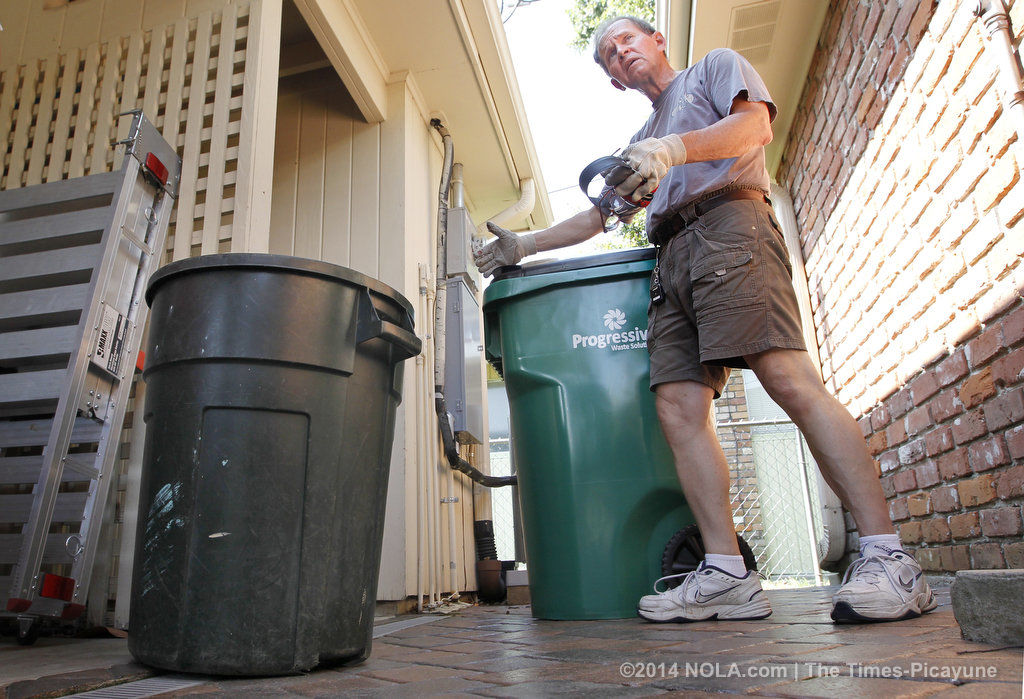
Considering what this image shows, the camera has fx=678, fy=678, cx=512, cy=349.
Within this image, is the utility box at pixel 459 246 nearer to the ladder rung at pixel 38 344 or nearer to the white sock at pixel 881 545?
the ladder rung at pixel 38 344

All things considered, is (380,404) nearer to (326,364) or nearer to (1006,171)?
(326,364)

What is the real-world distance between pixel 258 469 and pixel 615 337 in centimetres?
112

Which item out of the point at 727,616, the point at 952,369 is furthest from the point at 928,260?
the point at 727,616

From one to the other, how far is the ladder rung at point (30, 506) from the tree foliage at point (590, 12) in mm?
6927

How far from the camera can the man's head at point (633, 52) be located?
2.10m

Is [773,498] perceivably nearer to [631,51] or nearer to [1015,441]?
[1015,441]

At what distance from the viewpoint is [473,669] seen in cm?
110

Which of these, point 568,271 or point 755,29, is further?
point 755,29

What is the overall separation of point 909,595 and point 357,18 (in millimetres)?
3068

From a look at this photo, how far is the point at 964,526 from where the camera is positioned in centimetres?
209

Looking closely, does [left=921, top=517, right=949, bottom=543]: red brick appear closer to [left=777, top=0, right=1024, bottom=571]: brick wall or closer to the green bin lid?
[left=777, top=0, right=1024, bottom=571]: brick wall

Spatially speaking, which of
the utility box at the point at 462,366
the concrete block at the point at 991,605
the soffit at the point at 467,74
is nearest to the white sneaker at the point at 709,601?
the concrete block at the point at 991,605

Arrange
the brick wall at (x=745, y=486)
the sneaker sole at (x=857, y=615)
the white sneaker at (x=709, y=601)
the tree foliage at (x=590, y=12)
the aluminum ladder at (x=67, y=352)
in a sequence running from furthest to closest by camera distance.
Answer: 1. the tree foliage at (x=590, y=12)
2. the brick wall at (x=745, y=486)
3. the aluminum ladder at (x=67, y=352)
4. the white sneaker at (x=709, y=601)
5. the sneaker sole at (x=857, y=615)

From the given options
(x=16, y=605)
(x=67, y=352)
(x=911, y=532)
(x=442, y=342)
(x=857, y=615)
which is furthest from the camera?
(x=442, y=342)
